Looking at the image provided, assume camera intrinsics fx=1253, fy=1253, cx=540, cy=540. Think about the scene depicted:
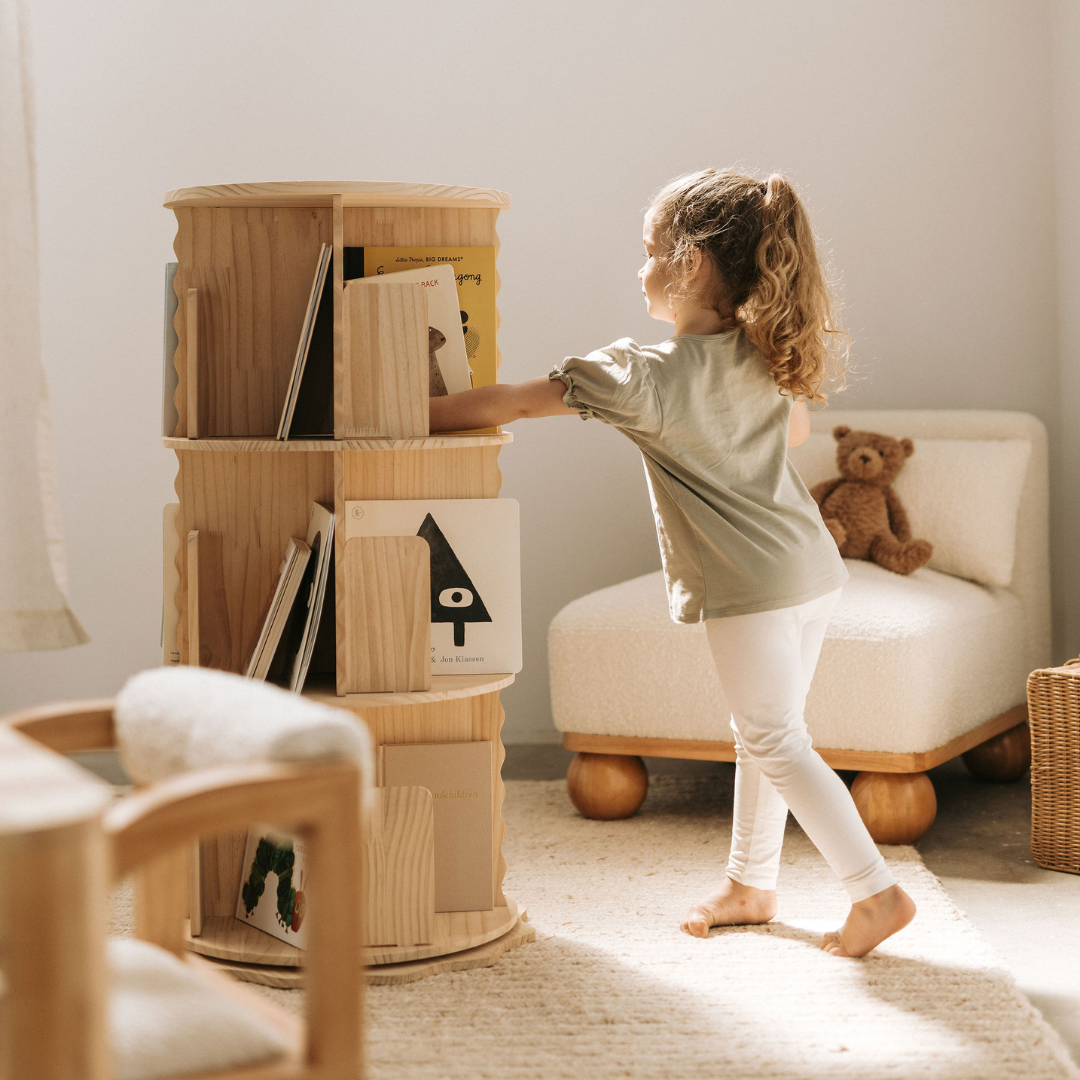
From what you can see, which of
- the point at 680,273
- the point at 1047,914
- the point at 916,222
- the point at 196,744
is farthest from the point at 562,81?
the point at 196,744

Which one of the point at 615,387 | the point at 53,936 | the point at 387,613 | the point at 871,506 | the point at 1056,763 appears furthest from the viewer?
the point at 871,506

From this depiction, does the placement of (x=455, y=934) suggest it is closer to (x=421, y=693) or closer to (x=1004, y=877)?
(x=421, y=693)

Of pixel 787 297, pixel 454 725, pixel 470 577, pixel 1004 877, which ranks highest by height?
pixel 787 297

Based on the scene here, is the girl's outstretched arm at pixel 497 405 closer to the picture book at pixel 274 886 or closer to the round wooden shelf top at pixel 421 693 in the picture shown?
the round wooden shelf top at pixel 421 693

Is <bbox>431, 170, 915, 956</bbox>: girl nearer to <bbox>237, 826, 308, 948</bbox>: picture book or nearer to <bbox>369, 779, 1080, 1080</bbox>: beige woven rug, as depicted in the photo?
<bbox>369, 779, 1080, 1080</bbox>: beige woven rug

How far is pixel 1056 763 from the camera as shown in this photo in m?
2.02

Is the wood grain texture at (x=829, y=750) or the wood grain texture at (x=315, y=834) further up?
the wood grain texture at (x=315, y=834)

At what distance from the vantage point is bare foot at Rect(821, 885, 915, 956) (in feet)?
5.42

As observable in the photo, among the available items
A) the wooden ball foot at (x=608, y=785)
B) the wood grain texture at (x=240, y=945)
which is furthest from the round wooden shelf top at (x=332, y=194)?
the wooden ball foot at (x=608, y=785)

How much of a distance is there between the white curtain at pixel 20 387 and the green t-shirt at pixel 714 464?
109cm

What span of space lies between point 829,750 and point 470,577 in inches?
32.1

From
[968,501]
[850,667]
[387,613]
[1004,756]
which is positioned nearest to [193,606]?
[387,613]

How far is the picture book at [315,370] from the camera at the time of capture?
164 cm

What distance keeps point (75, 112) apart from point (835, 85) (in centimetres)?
170
